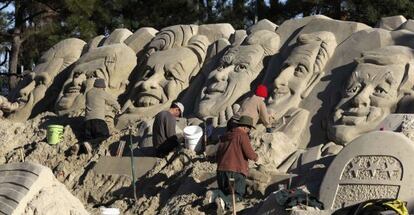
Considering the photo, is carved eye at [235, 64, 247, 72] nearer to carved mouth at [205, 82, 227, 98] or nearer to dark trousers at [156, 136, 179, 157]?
carved mouth at [205, 82, 227, 98]

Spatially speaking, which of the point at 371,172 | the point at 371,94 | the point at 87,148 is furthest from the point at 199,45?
the point at 371,172

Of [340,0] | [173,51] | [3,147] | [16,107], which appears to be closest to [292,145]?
[173,51]

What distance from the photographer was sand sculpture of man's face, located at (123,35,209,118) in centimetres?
1282

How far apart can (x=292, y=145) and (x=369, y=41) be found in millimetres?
1844

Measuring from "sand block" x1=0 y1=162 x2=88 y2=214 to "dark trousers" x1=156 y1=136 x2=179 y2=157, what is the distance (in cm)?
343

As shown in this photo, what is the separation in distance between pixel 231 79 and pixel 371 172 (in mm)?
4319

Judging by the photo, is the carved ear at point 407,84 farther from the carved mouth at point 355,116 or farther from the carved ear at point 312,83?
the carved ear at point 312,83

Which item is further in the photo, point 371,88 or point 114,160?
point 114,160

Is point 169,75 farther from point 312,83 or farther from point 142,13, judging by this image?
point 142,13

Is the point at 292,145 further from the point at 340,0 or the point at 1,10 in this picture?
the point at 1,10

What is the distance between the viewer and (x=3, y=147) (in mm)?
13109

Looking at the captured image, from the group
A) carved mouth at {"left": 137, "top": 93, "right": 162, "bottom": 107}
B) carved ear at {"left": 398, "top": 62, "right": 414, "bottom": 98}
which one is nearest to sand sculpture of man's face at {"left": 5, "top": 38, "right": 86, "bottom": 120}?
carved mouth at {"left": 137, "top": 93, "right": 162, "bottom": 107}

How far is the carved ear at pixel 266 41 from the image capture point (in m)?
12.1

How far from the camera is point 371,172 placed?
7.81 metres
